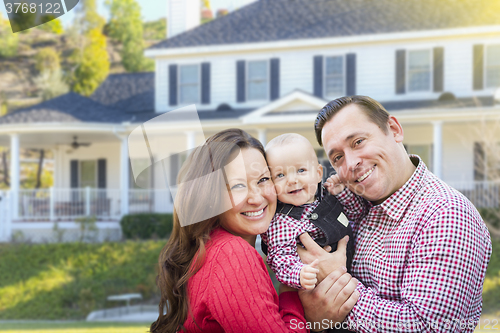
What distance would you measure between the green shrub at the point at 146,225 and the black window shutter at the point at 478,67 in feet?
36.8

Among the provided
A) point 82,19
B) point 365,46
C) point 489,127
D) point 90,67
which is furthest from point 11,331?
point 82,19

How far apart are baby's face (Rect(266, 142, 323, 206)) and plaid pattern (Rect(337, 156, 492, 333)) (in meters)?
0.47

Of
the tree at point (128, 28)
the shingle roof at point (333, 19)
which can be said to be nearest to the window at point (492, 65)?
the shingle roof at point (333, 19)

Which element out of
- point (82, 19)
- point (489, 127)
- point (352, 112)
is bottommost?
point (489, 127)

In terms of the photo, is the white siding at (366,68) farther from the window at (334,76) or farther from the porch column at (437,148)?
the porch column at (437,148)

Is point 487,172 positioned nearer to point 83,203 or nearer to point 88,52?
point 83,203

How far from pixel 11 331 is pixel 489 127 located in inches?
587

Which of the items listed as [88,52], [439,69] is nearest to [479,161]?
[439,69]

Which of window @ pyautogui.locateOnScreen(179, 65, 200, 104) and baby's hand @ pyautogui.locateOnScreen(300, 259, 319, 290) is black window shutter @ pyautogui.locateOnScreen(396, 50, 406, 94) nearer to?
window @ pyautogui.locateOnScreen(179, 65, 200, 104)

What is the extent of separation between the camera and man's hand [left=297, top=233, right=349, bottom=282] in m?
2.67

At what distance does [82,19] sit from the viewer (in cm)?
6084

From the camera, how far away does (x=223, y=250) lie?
2.37 m

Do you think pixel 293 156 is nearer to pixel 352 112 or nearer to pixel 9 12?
pixel 352 112

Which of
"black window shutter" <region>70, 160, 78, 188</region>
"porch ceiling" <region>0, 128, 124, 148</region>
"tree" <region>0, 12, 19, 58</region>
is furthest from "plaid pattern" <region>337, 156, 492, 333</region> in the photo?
"tree" <region>0, 12, 19, 58</region>
